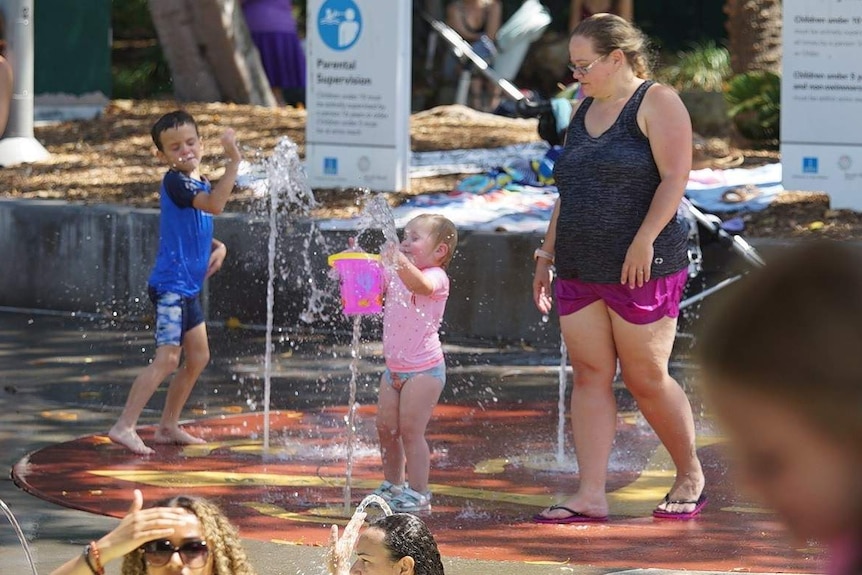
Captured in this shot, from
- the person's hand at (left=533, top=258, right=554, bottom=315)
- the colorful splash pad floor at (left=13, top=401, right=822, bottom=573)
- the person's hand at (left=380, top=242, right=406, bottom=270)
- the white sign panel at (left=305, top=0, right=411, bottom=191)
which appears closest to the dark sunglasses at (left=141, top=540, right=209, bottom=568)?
the colorful splash pad floor at (left=13, top=401, right=822, bottom=573)

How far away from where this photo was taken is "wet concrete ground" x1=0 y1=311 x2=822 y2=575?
545 centimetres

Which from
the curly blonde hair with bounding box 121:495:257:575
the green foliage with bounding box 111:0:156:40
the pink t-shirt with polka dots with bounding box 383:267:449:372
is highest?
the green foliage with bounding box 111:0:156:40

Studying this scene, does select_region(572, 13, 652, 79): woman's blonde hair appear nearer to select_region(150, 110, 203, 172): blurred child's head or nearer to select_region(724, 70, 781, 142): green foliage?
select_region(150, 110, 203, 172): blurred child's head

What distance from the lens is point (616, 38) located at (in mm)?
5797

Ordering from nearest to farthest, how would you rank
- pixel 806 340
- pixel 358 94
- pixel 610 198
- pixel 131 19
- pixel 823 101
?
pixel 806 340 → pixel 610 198 → pixel 823 101 → pixel 358 94 → pixel 131 19

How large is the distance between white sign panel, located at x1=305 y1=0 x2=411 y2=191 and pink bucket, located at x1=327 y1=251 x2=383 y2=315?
5659mm

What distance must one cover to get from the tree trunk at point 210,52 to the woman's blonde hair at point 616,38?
30.6 ft

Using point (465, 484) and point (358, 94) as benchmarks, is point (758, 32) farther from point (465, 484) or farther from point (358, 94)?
point (465, 484)

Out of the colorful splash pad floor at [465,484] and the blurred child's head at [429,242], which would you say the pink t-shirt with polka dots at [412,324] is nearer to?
the blurred child's head at [429,242]

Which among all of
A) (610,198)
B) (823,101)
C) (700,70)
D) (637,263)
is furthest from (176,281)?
(700,70)

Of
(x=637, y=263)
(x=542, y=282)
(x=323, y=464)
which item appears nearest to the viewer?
(x=637, y=263)

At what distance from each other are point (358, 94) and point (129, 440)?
5.22 metres

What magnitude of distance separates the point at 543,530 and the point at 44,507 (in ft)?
6.05

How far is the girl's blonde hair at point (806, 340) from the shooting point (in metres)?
1.35
